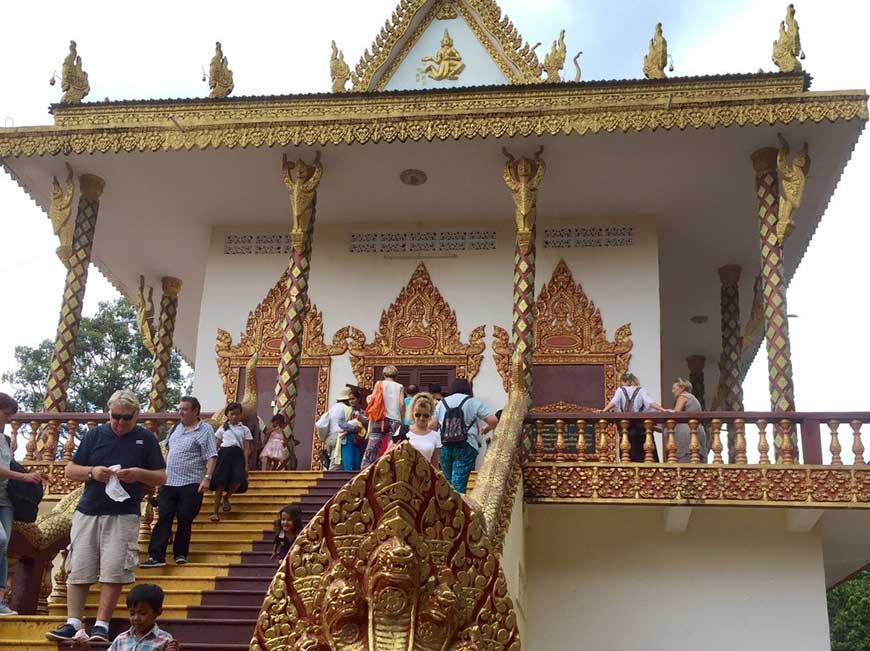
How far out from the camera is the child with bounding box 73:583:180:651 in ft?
12.2

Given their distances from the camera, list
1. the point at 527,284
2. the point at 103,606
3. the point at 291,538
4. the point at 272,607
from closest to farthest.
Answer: the point at 272,607 < the point at 103,606 < the point at 291,538 < the point at 527,284

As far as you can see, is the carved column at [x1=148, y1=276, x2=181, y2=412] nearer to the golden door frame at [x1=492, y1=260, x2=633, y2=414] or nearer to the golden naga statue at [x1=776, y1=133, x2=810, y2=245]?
the golden door frame at [x1=492, y1=260, x2=633, y2=414]

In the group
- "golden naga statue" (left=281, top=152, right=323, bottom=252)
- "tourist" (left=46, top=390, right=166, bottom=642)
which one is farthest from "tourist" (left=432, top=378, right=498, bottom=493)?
"golden naga statue" (left=281, top=152, right=323, bottom=252)

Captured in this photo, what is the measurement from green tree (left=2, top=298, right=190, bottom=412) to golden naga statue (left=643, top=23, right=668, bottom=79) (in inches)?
742

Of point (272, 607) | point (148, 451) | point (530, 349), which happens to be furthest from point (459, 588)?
point (530, 349)

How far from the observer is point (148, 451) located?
5.52 meters

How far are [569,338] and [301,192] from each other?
3499mm

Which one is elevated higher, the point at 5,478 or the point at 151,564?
the point at 5,478

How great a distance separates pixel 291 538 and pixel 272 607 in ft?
11.6

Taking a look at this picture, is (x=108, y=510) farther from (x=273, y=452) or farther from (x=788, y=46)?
(x=788, y=46)

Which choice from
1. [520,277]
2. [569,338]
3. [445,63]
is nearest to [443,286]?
[569,338]

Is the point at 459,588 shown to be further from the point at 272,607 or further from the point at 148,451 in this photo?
the point at 148,451

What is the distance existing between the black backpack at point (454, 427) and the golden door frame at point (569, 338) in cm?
385

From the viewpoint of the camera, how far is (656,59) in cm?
1126
